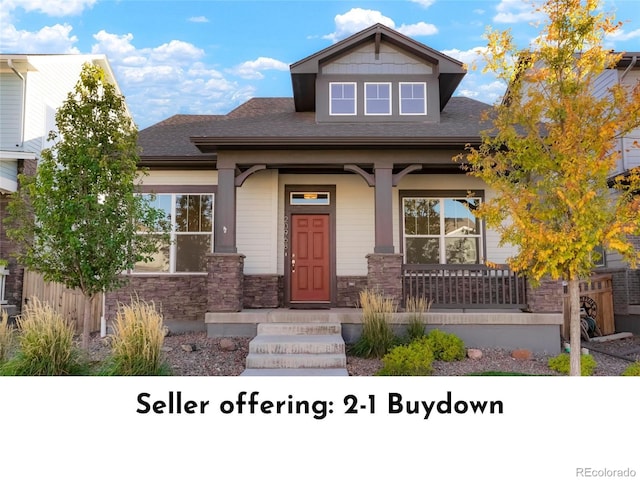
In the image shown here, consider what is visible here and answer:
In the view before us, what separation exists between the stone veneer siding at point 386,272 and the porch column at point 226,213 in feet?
8.73

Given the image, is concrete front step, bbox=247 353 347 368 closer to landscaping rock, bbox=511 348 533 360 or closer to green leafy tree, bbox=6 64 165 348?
green leafy tree, bbox=6 64 165 348

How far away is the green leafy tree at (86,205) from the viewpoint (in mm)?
5957

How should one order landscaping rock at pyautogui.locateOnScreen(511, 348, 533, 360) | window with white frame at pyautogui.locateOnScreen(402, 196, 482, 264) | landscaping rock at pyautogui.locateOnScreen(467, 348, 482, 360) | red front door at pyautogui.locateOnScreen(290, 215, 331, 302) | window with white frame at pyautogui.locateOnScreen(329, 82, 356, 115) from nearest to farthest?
landscaping rock at pyautogui.locateOnScreen(467, 348, 482, 360)
landscaping rock at pyautogui.locateOnScreen(511, 348, 533, 360)
red front door at pyautogui.locateOnScreen(290, 215, 331, 302)
window with white frame at pyautogui.locateOnScreen(402, 196, 482, 264)
window with white frame at pyautogui.locateOnScreen(329, 82, 356, 115)

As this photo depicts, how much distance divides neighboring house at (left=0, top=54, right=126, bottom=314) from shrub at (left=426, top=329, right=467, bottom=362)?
30.1 ft

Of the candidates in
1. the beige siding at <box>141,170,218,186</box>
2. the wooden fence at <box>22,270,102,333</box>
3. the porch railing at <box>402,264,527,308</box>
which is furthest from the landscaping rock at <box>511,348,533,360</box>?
the wooden fence at <box>22,270,102,333</box>

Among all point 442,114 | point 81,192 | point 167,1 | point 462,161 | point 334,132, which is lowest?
point 81,192

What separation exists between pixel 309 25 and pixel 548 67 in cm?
505

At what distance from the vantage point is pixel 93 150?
6016 millimetres

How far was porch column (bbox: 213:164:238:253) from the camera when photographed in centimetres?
878

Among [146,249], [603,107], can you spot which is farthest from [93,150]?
[603,107]

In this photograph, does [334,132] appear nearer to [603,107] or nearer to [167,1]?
[167,1]

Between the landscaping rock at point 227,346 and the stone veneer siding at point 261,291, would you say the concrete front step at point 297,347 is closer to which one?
the landscaping rock at point 227,346

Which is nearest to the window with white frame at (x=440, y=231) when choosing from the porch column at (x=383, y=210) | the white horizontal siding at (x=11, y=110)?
the porch column at (x=383, y=210)

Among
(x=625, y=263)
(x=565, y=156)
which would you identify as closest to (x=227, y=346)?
(x=565, y=156)
